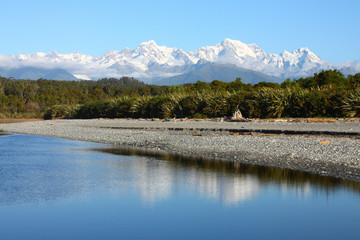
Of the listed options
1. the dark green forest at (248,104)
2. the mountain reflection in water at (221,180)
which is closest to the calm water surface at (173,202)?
the mountain reflection in water at (221,180)

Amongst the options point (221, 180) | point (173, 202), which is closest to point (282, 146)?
point (221, 180)

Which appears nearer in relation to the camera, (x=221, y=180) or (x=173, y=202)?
(x=173, y=202)

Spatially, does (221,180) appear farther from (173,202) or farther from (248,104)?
(248,104)

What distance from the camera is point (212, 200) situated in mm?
9156

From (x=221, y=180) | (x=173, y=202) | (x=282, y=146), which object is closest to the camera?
(x=173, y=202)

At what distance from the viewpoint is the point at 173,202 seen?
9000 millimetres

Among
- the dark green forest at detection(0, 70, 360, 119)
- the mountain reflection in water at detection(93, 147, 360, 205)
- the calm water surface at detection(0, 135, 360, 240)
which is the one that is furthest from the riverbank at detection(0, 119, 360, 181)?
the dark green forest at detection(0, 70, 360, 119)

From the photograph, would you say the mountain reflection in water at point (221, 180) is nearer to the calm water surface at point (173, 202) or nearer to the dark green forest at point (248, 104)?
the calm water surface at point (173, 202)

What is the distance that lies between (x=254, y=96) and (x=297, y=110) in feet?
11.9

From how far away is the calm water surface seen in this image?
7191 millimetres

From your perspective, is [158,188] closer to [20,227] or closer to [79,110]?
[20,227]

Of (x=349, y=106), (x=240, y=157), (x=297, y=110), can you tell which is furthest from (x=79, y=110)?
Answer: (x=240, y=157)

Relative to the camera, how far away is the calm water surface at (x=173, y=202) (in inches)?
283

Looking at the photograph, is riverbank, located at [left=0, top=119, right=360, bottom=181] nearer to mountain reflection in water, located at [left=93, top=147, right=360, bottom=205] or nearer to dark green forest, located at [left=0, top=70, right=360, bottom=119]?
mountain reflection in water, located at [left=93, top=147, right=360, bottom=205]
